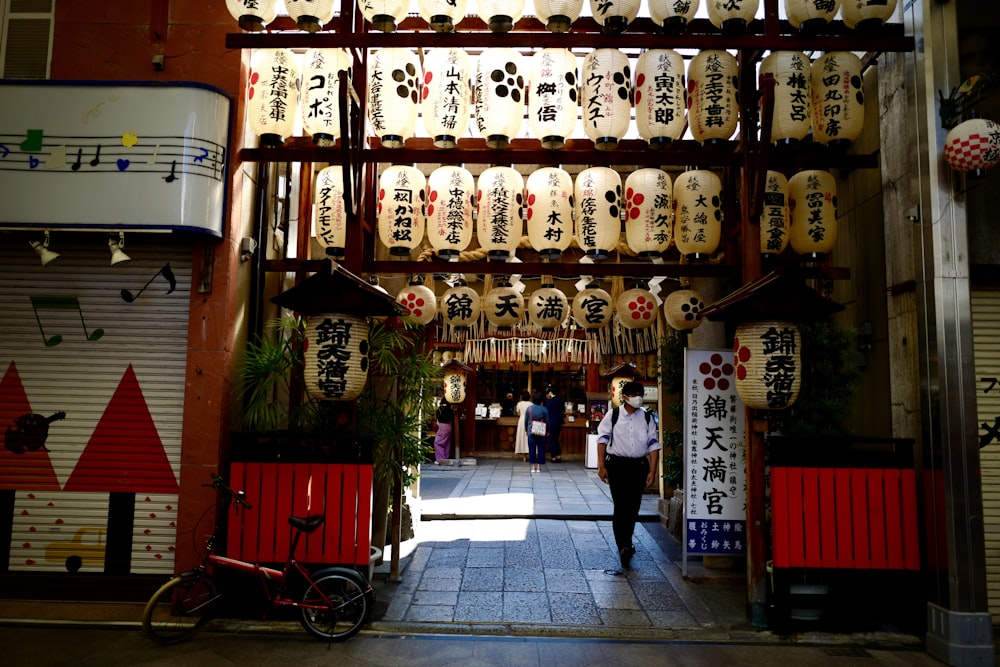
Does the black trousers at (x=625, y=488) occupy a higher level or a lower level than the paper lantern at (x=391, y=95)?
lower

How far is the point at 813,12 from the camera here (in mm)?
7336

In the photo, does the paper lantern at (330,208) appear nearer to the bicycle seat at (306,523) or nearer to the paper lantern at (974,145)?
the bicycle seat at (306,523)

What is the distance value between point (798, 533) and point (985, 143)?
4.22 meters

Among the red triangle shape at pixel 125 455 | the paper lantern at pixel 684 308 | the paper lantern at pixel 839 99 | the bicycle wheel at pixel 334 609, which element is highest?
the paper lantern at pixel 839 99

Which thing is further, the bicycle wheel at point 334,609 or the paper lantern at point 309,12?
the paper lantern at point 309,12

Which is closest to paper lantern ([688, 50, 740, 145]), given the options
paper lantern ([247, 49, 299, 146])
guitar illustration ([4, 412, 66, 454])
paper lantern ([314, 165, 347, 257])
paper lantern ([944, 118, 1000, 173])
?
paper lantern ([944, 118, 1000, 173])

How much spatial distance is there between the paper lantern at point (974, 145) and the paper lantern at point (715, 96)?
2266mm

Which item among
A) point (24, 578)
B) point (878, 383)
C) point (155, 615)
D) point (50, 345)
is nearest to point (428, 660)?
point (155, 615)

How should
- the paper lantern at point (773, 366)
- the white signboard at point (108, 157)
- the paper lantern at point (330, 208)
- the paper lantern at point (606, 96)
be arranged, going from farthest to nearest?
the paper lantern at point (330, 208)
the paper lantern at point (606, 96)
the white signboard at point (108, 157)
the paper lantern at point (773, 366)

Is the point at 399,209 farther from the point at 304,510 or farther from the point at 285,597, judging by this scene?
the point at 285,597

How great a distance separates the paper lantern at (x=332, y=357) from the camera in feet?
22.7

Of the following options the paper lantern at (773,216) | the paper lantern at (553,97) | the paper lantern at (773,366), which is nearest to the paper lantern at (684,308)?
the paper lantern at (773,216)

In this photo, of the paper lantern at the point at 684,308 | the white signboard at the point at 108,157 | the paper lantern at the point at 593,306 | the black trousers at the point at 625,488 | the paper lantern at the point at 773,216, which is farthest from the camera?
the paper lantern at the point at 593,306

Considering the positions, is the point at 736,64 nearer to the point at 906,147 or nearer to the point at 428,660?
the point at 906,147
